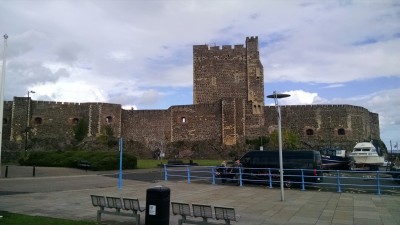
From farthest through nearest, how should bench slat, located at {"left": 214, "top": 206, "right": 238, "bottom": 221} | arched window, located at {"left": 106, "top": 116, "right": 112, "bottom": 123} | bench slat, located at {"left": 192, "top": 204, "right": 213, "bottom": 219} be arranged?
arched window, located at {"left": 106, "top": 116, "right": 112, "bottom": 123} < bench slat, located at {"left": 192, "top": 204, "right": 213, "bottom": 219} < bench slat, located at {"left": 214, "top": 206, "right": 238, "bottom": 221}

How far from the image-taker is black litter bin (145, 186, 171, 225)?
335 inches

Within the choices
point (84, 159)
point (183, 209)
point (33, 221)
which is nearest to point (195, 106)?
point (84, 159)

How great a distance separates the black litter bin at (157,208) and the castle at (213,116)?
129 ft

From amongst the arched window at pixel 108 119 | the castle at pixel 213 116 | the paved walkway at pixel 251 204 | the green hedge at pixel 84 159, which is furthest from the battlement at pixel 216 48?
the paved walkway at pixel 251 204

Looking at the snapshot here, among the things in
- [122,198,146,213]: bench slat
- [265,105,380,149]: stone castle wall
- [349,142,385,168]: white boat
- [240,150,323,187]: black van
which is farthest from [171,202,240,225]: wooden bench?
[265,105,380,149]: stone castle wall

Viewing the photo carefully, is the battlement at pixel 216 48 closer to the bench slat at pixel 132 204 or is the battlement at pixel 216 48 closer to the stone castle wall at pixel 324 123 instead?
the stone castle wall at pixel 324 123

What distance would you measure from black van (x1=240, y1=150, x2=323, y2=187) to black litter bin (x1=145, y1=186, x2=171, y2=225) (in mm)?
9588

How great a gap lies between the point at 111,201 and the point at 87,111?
43026 millimetres

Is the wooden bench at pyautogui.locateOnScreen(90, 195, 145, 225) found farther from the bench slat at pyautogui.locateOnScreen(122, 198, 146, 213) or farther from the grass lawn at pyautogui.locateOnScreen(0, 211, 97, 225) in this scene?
the grass lawn at pyautogui.locateOnScreen(0, 211, 97, 225)

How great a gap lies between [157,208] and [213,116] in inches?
1627

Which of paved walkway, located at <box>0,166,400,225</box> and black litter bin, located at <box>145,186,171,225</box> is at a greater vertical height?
black litter bin, located at <box>145,186,171,225</box>

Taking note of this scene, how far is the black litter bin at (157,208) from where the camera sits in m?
8.50

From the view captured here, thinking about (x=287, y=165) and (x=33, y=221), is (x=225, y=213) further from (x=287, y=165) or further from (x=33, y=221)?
(x=287, y=165)

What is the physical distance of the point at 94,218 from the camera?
9914 mm
